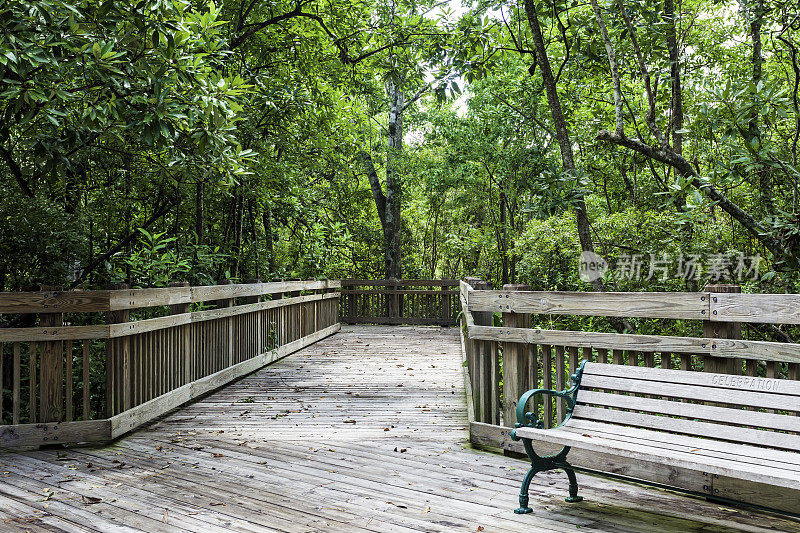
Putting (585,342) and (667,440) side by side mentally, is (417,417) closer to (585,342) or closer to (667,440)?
(585,342)

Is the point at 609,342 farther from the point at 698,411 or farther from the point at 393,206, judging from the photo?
the point at 393,206

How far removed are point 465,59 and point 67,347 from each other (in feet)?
18.2

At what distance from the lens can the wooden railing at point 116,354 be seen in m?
4.71

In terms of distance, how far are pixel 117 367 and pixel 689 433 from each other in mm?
4178

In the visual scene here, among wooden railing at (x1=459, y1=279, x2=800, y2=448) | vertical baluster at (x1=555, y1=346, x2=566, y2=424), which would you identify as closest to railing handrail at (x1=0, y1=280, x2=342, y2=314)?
wooden railing at (x1=459, y1=279, x2=800, y2=448)

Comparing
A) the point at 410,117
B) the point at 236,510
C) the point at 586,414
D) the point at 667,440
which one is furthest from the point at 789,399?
the point at 410,117

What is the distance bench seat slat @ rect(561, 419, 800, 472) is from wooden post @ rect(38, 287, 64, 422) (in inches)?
149

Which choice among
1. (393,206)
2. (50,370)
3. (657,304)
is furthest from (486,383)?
(393,206)

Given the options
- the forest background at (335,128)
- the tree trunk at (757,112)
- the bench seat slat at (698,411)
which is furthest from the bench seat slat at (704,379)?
the tree trunk at (757,112)

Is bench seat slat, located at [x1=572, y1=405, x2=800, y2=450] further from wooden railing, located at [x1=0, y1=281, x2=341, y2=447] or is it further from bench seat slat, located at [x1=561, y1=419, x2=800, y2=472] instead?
wooden railing, located at [x1=0, y1=281, x2=341, y2=447]

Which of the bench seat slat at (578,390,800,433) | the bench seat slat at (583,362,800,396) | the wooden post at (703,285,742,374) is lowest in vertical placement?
the bench seat slat at (578,390,800,433)

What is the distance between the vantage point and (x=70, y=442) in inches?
189

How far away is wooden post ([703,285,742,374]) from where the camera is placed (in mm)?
3574

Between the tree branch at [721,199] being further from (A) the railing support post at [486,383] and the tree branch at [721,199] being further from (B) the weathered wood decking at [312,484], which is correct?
(B) the weathered wood decking at [312,484]
